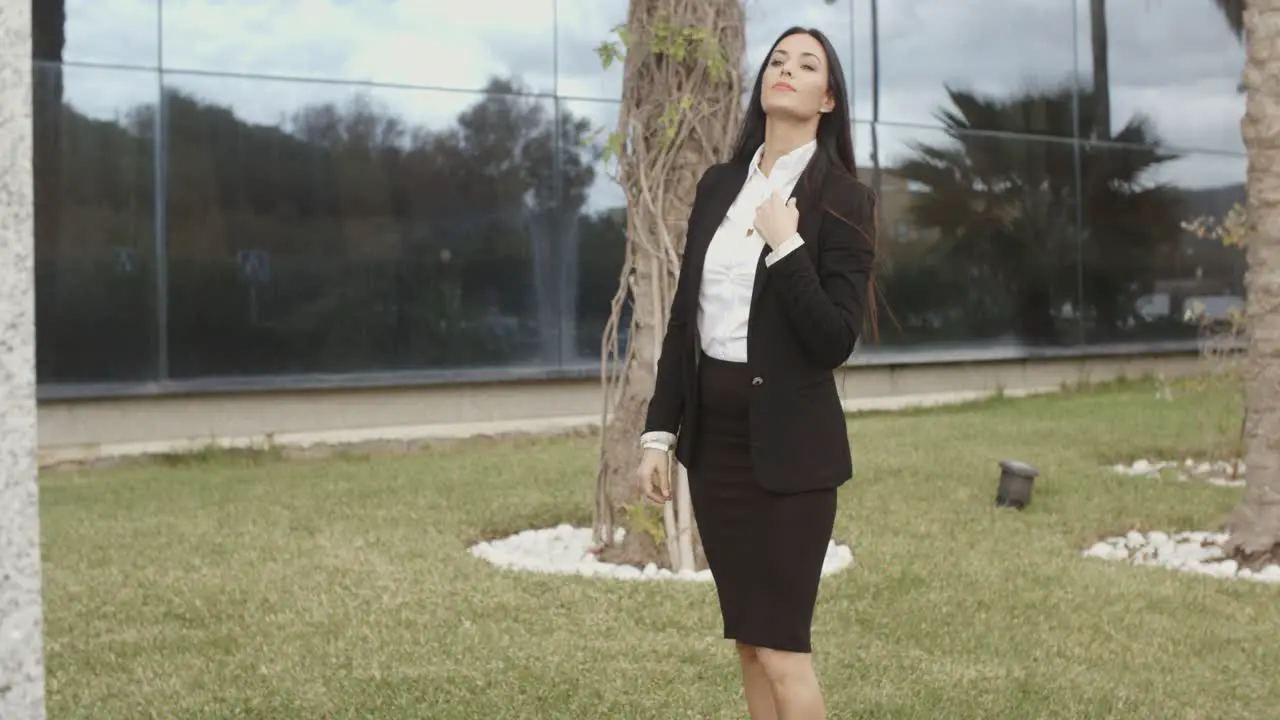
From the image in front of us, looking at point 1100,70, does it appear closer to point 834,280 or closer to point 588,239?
point 588,239

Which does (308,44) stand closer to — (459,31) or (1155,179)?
(459,31)

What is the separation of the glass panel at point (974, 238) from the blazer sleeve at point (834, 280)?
1107cm

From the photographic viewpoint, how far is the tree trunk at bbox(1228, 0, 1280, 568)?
631 cm

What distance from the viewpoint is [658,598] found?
5.47 m

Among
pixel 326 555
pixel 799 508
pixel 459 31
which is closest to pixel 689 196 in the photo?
pixel 326 555

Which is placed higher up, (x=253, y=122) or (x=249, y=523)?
(x=253, y=122)

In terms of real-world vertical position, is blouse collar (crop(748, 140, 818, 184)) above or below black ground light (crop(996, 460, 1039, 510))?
above

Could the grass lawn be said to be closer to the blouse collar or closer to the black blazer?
the black blazer

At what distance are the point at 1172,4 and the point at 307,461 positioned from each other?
11.8 m

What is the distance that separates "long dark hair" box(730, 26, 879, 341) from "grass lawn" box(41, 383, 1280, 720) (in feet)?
5.79

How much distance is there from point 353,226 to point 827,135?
334 inches

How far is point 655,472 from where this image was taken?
3072 mm

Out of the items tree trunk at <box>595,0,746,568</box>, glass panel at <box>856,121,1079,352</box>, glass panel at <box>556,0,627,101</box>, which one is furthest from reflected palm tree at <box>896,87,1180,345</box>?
tree trunk at <box>595,0,746,568</box>

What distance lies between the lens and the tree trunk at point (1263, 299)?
6.31m
